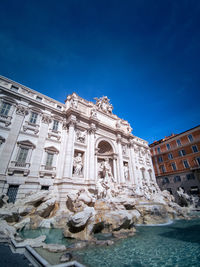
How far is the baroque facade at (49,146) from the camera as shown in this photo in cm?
1170

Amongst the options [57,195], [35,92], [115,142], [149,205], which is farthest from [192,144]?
[35,92]

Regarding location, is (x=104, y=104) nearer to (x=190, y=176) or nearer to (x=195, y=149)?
(x=195, y=149)

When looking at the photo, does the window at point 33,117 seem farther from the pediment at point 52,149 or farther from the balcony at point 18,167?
the balcony at point 18,167

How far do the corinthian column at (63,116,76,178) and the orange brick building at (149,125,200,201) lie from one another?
2248 centimetres

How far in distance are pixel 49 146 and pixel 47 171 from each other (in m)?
2.66

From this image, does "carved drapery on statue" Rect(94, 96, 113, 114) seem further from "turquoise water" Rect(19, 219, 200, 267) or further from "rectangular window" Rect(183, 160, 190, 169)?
"rectangular window" Rect(183, 160, 190, 169)

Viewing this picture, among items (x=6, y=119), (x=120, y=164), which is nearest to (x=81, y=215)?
(x=6, y=119)

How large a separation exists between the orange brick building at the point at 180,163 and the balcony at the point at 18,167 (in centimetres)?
2622

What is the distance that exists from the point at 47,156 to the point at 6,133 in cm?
432

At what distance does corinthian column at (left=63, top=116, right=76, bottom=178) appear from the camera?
13.3 metres

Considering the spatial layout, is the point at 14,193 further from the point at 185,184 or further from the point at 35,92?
the point at 185,184

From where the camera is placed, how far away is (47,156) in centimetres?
1384

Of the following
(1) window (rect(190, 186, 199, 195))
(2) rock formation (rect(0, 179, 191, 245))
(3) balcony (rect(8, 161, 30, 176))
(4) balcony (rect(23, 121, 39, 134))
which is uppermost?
(4) balcony (rect(23, 121, 39, 134))

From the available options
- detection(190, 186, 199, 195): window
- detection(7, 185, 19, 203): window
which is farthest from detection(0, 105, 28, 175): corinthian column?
detection(190, 186, 199, 195): window
